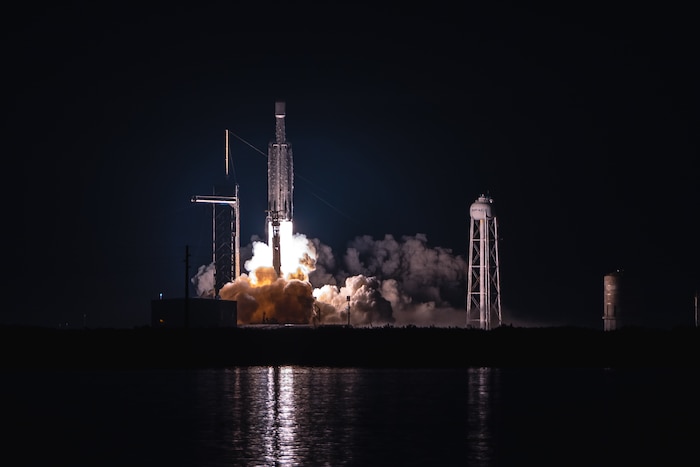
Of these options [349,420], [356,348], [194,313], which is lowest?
[349,420]

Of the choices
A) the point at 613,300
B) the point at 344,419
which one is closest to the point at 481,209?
the point at 613,300

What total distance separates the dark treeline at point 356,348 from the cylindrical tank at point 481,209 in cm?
2648

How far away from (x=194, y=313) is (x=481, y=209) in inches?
1643

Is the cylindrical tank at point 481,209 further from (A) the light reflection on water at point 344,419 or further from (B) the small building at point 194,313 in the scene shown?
(A) the light reflection on water at point 344,419

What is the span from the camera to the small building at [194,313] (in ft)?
453

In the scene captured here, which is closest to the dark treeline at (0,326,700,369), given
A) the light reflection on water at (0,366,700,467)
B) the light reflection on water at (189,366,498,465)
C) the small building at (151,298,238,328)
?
the small building at (151,298,238,328)

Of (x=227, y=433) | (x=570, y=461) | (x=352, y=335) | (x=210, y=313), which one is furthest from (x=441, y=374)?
(x=570, y=461)

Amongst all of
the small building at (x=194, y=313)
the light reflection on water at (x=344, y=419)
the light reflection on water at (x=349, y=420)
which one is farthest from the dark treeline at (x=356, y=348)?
the light reflection on water at (x=344, y=419)

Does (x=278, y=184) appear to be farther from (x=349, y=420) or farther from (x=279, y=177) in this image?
(x=349, y=420)

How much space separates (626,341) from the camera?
132m

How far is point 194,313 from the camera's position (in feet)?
454

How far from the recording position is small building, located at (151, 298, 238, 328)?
138125mm

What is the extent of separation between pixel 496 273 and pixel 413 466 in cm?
11314

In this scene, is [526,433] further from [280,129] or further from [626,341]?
[280,129]
